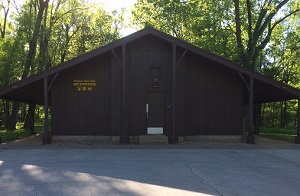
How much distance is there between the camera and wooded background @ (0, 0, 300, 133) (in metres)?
25.4

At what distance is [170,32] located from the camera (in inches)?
1385

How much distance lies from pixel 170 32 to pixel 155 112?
65.9 ft

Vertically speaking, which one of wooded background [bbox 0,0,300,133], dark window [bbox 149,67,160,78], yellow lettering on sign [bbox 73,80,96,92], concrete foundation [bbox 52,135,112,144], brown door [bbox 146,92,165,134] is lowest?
A: concrete foundation [bbox 52,135,112,144]

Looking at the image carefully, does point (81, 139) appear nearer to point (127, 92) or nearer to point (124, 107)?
point (124, 107)

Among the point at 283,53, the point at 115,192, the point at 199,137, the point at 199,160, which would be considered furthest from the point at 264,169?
the point at 283,53

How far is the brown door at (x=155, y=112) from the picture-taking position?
54.4 feet

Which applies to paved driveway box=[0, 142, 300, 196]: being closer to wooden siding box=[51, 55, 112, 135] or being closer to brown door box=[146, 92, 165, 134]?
wooden siding box=[51, 55, 112, 135]

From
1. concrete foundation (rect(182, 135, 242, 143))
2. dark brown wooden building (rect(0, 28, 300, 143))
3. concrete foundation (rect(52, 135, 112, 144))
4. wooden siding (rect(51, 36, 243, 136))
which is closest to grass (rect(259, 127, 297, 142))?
concrete foundation (rect(182, 135, 242, 143))

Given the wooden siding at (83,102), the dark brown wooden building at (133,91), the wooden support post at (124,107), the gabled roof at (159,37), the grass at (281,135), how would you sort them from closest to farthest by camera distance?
the gabled roof at (159,37)
the wooden support post at (124,107)
the dark brown wooden building at (133,91)
the wooden siding at (83,102)
the grass at (281,135)

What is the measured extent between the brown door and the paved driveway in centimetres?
344

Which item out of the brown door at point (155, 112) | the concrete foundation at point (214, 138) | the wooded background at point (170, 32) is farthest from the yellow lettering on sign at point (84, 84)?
the wooded background at point (170, 32)

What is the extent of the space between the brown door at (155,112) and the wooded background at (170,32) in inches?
379

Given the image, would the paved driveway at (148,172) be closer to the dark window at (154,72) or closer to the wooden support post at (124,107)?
the wooden support post at (124,107)

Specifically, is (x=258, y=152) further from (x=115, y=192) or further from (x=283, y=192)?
(x=115, y=192)
